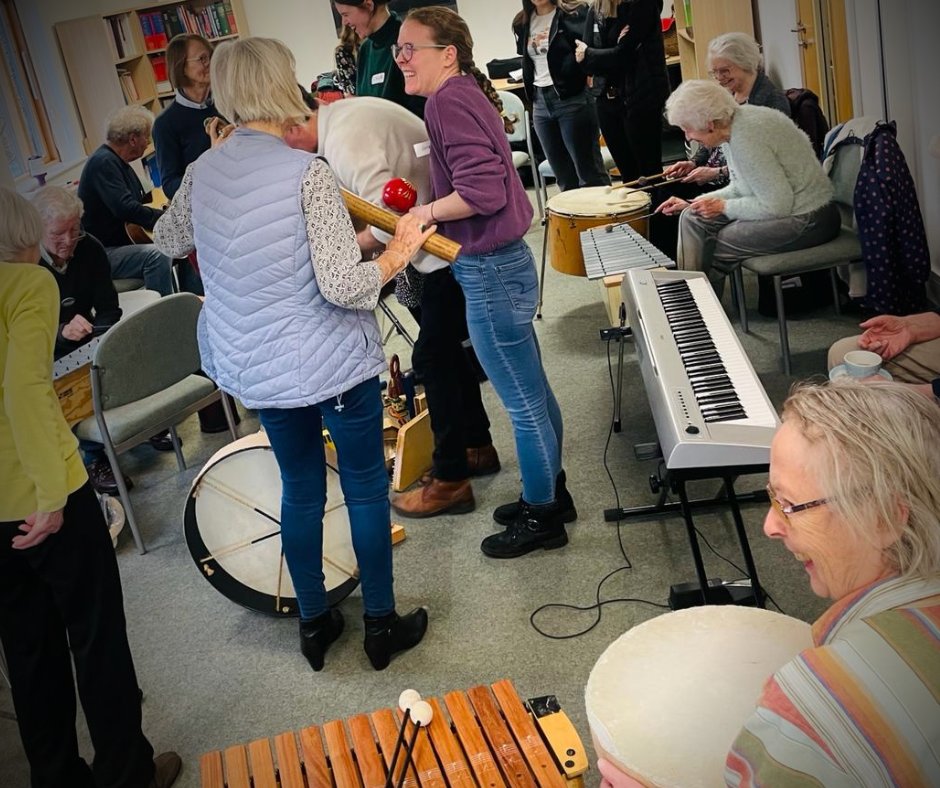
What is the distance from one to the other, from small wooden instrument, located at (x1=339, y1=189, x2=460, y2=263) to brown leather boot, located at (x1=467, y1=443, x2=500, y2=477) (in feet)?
4.29

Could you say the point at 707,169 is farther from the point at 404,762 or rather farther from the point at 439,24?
the point at 404,762

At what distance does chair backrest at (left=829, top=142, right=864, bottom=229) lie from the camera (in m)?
4.05

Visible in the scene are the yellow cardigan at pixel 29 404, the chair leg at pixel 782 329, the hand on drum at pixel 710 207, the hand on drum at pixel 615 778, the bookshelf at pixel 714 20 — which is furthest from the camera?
the bookshelf at pixel 714 20

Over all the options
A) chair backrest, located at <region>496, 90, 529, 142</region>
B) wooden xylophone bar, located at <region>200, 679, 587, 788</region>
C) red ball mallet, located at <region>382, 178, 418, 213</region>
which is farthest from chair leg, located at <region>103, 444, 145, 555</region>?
chair backrest, located at <region>496, 90, 529, 142</region>

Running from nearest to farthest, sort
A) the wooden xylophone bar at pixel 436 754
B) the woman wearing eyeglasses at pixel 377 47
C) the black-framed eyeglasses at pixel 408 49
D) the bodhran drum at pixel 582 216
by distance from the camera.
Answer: the wooden xylophone bar at pixel 436 754
the black-framed eyeglasses at pixel 408 49
the woman wearing eyeglasses at pixel 377 47
the bodhran drum at pixel 582 216

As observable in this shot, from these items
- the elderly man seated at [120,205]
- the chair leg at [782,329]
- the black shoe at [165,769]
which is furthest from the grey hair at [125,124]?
the black shoe at [165,769]

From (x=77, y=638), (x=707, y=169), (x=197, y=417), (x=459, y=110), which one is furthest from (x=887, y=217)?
(x=197, y=417)

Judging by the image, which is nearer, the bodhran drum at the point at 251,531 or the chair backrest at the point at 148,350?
the bodhran drum at the point at 251,531

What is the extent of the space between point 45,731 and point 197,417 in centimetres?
Answer: 275

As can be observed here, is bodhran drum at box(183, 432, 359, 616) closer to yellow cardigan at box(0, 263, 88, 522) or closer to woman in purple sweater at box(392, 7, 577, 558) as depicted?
woman in purple sweater at box(392, 7, 577, 558)

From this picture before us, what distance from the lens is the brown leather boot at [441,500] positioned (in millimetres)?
3670

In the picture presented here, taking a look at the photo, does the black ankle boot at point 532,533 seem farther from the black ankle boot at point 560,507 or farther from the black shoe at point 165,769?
the black shoe at point 165,769

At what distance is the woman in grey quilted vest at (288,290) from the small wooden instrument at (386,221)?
0.05m

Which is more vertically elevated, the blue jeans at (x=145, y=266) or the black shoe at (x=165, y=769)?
the blue jeans at (x=145, y=266)
